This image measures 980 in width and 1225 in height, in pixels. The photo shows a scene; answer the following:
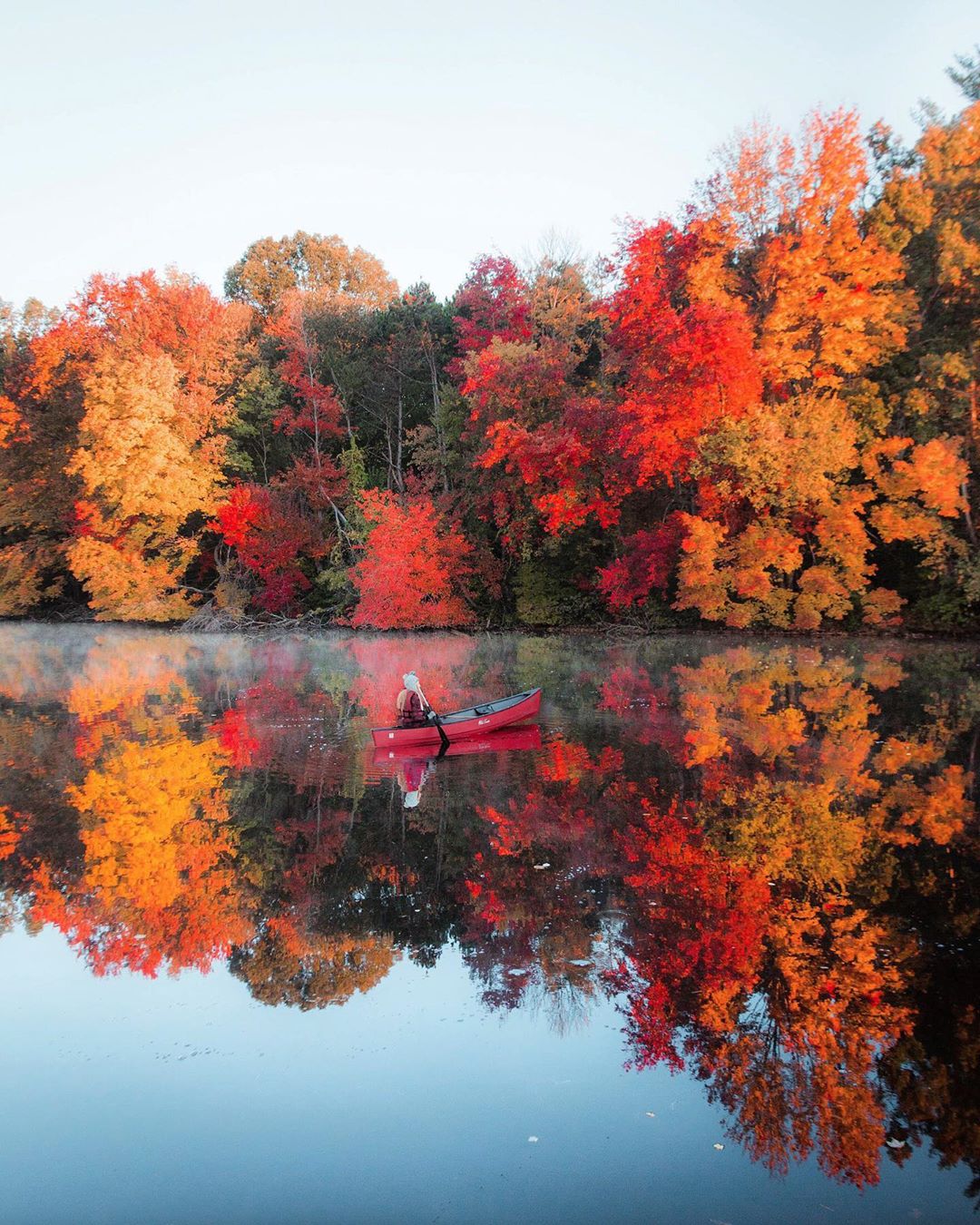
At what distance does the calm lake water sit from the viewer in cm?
497

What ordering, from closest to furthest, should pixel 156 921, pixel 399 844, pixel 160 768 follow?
pixel 156 921, pixel 399 844, pixel 160 768

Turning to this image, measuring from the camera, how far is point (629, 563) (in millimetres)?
31656

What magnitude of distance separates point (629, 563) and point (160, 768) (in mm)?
20662

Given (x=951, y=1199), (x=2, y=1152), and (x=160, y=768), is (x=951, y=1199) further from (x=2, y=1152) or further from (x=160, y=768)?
(x=160, y=768)

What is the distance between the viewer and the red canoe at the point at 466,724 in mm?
14648

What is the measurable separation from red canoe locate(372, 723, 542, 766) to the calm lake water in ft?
1.17

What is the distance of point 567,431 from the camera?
30781mm

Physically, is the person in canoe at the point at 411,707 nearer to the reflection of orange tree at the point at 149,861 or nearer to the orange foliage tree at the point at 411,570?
the reflection of orange tree at the point at 149,861

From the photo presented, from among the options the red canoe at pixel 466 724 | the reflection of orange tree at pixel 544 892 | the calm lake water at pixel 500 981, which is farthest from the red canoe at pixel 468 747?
the reflection of orange tree at pixel 544 892

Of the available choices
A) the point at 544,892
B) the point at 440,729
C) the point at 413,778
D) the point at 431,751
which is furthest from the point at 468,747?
the point at 544,892

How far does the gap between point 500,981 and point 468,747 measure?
8.26 metres

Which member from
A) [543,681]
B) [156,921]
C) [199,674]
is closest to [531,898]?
[156,921]

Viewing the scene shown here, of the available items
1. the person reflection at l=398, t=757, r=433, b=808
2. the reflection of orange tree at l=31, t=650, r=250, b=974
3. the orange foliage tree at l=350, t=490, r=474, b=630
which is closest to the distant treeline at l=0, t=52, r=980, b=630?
the orange foliage tree at l=350, t=490, r=474, b=630

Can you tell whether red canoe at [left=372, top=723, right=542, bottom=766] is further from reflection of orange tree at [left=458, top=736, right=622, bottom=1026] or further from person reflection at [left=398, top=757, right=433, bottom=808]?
reflection of orange tree at [left=458, top=736, right=622, bottom=1026]
